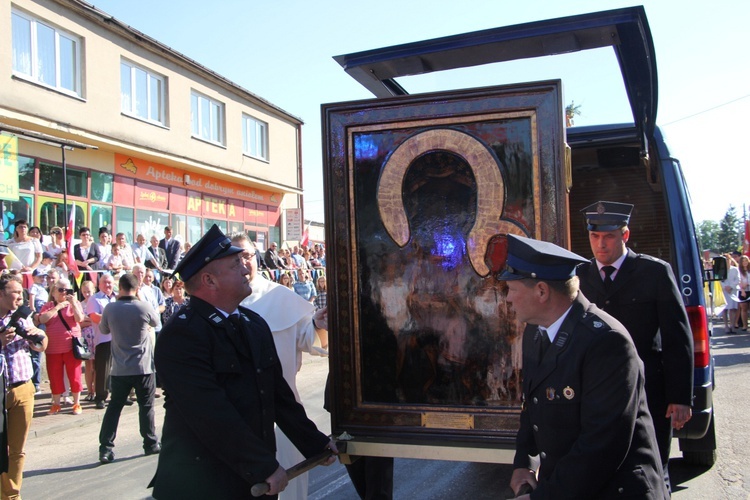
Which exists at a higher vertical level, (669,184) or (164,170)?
(164,170)

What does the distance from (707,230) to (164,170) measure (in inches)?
3864

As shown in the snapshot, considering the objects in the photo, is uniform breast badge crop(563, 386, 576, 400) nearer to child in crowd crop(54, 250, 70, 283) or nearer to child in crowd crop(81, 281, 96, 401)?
child in crowd crop(81, 281, 96, 401)

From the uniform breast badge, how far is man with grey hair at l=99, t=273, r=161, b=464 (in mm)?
6073

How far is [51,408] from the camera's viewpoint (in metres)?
9.48

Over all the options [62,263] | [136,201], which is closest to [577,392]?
[62,263]

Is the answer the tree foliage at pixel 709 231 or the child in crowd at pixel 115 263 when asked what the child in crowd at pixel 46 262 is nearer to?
the child in crowd at pixel 115 263

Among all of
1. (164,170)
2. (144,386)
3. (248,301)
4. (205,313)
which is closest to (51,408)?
(144,386)

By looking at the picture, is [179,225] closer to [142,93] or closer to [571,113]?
[142,93]

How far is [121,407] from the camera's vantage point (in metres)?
7.28

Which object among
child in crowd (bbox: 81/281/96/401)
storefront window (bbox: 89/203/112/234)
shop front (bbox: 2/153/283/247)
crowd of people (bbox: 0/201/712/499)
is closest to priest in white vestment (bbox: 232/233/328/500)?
crowd of people (bbox: 0/201/712/499)

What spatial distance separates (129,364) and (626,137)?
5783 millimetres

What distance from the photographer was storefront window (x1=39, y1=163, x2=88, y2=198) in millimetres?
16141

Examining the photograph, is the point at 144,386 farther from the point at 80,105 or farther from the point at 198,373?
the point at 80,105

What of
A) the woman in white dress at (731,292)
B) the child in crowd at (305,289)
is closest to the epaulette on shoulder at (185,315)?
the child in crowd at (305,289)
